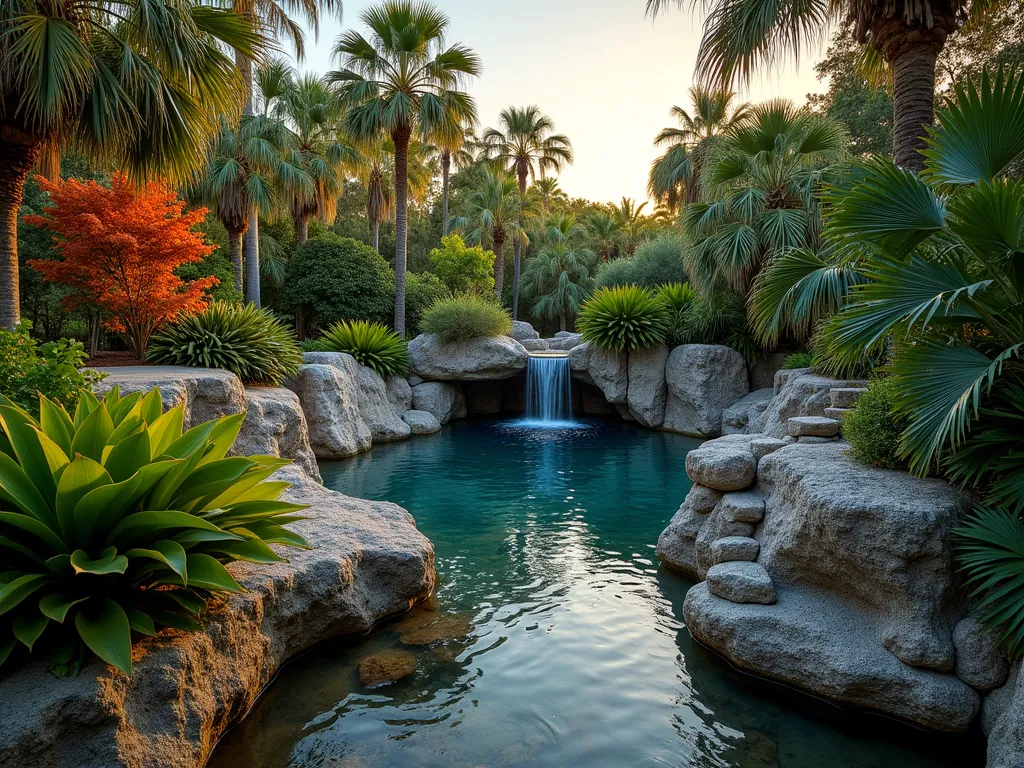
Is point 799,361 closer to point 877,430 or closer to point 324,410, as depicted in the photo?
point 877,430

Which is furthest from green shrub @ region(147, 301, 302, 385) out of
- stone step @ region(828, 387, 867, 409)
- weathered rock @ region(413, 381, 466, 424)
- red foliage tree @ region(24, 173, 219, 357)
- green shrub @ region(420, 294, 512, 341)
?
stone step @ region(828, 387, 867, 409)

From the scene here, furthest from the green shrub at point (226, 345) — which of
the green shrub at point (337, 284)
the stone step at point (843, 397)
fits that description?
the green shrub at point (337, 284)

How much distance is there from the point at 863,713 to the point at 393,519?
147 inches

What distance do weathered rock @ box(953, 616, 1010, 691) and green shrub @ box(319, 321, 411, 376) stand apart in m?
12.7

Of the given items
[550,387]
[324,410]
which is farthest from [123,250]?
[550,387]

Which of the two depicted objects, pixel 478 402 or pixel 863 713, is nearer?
pixel 863 713

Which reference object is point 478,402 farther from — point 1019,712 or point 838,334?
point 1019,712

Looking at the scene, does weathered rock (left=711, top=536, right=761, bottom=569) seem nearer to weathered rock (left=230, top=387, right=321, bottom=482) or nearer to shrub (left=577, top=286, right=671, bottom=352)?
weathered rock (left=230, top=387, right=321, bottom=482)

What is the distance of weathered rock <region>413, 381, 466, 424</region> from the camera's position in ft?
52.3

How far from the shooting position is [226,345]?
10.1 metres

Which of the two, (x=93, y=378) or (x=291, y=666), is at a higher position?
(x=93, y=378)

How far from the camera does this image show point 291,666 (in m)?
4.19

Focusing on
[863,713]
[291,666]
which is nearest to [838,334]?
[863,713]

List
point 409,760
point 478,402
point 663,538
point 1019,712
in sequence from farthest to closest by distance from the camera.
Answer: point 478,402, point 663,538, point 409,760, point 1019,712
